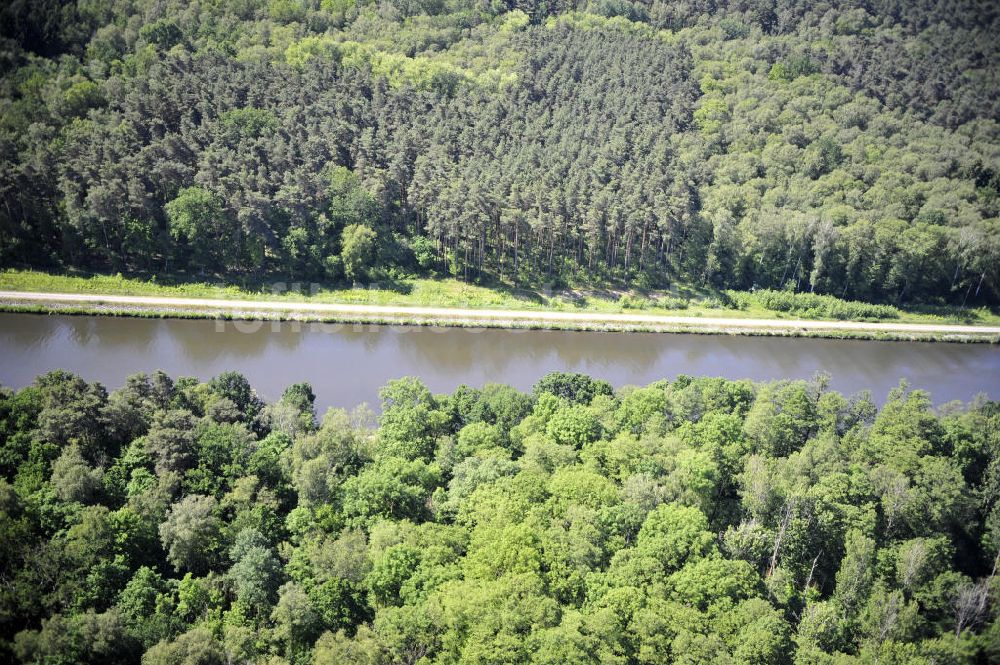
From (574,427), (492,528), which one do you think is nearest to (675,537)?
(492,528)

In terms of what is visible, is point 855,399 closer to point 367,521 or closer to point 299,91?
point 367,521

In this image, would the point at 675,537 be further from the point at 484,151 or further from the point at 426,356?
the point at 484,151

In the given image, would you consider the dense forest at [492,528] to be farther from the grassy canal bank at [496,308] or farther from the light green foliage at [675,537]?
the grassy canal bank at [496,308]

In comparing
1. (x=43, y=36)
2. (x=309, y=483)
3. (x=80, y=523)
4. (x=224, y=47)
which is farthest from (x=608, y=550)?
(x=43, y=36)

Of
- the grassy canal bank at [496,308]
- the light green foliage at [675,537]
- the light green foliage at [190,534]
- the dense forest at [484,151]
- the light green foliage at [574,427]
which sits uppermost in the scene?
the dense forest at [484,151]

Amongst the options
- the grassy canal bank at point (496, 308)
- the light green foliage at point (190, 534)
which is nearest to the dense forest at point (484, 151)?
the grassy canal bank at point (496, 308)

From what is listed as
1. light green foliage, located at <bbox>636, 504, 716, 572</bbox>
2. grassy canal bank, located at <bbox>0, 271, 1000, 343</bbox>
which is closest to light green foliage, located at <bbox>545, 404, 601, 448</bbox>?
light green foliage, located at <bbox>636, 504, 716, 572</bbox>
